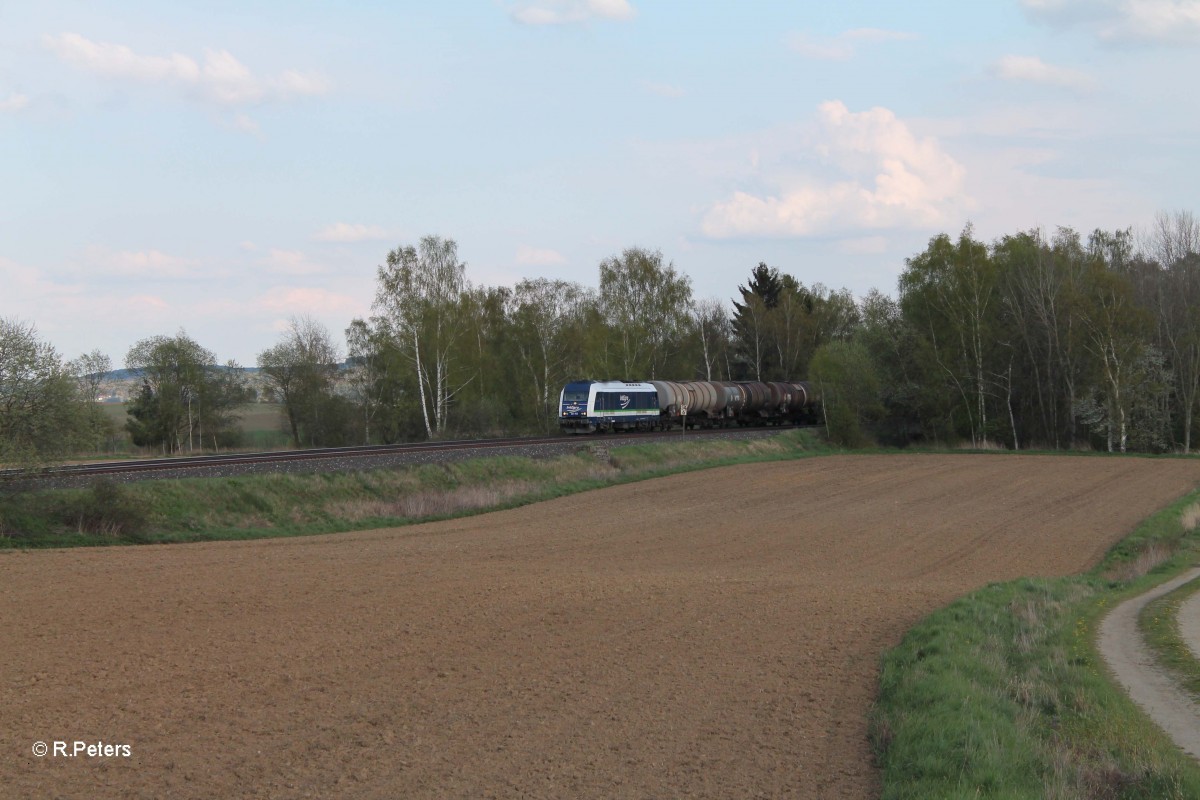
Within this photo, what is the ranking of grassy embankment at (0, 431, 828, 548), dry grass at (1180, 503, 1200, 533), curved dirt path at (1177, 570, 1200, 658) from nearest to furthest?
curved dirt path at (1177, 570, 1200, 658) → grassy embankment at (0, 431, 828, 548) → dry grass at (1180, 503, 1200, 533)

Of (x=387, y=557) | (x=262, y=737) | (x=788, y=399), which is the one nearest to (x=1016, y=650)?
(x=262, y=737)

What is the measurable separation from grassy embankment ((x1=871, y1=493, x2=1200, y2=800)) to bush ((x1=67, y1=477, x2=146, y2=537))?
57.7 ft

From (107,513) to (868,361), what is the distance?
149 ft

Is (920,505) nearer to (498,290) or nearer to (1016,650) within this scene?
(1016,650)

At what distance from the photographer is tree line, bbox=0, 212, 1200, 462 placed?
56.5 m

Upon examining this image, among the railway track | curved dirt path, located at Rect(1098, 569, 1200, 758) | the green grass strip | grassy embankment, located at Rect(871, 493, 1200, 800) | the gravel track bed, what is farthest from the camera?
the railway track

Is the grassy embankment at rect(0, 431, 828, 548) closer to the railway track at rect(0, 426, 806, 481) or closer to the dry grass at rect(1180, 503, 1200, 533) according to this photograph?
the railway track at rect(0, 426, 806, 481)

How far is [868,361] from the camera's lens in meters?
59.6

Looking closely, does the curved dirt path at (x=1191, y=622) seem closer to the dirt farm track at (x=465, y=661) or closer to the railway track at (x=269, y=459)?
the dirt farm track at (x=465, y=661)

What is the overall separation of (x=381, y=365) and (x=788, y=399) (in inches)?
1173

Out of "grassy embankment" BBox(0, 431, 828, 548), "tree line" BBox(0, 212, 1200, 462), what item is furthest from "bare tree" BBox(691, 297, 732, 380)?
"grassy embankment" BBox(0, 431, 828, 548)

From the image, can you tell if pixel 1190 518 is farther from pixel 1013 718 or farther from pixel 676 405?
pixel 676 405

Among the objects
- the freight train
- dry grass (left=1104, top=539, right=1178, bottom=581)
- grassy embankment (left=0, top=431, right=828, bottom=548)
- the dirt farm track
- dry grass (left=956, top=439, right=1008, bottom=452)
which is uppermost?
the freight train

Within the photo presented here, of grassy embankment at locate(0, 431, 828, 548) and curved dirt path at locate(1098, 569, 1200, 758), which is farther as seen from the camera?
grassy embankment at locate(0, 431, 828, 548)
